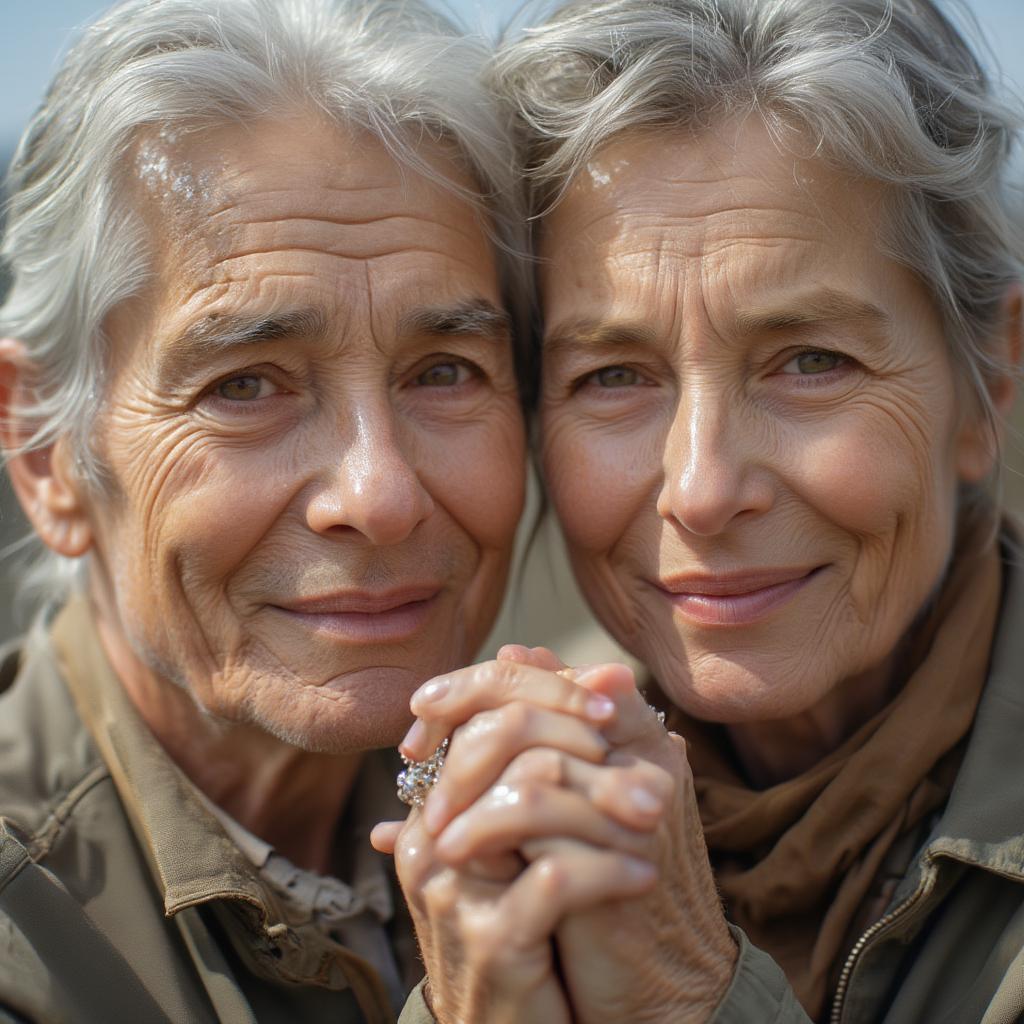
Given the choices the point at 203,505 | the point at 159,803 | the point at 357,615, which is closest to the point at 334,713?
the point at 357,615

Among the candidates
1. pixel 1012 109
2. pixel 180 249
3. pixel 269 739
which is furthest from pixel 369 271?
pixel 1012 109

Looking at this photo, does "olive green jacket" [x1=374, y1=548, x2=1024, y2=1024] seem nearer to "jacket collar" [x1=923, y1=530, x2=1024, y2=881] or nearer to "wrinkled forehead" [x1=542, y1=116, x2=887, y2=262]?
"jacket collar" [x1=923, y1=530, x2=1024, y2=881]

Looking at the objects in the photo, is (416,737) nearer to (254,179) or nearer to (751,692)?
(751,692)

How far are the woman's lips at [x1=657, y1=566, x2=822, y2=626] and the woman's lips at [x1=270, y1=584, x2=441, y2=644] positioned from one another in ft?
1.96

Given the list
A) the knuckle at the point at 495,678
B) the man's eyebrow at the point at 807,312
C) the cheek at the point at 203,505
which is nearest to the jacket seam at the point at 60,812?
the cheek at the point at 203,505

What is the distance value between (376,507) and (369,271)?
0.51 m

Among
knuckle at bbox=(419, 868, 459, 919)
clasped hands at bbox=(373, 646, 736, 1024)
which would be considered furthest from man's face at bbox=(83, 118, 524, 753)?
knuckle at bbox=(419, 868, 459, 919)

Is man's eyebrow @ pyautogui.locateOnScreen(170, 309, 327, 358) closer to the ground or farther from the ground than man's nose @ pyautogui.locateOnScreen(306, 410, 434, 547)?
farther from the ground

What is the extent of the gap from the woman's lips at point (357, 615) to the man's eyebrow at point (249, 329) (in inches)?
21.6

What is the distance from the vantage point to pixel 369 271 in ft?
8.43

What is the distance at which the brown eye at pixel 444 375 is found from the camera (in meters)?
2.75

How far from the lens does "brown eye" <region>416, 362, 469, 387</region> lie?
108 inches

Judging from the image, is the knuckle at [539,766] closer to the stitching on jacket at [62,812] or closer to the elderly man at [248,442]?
the elderly man at [248,442]

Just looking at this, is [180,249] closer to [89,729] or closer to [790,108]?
[89,729]
